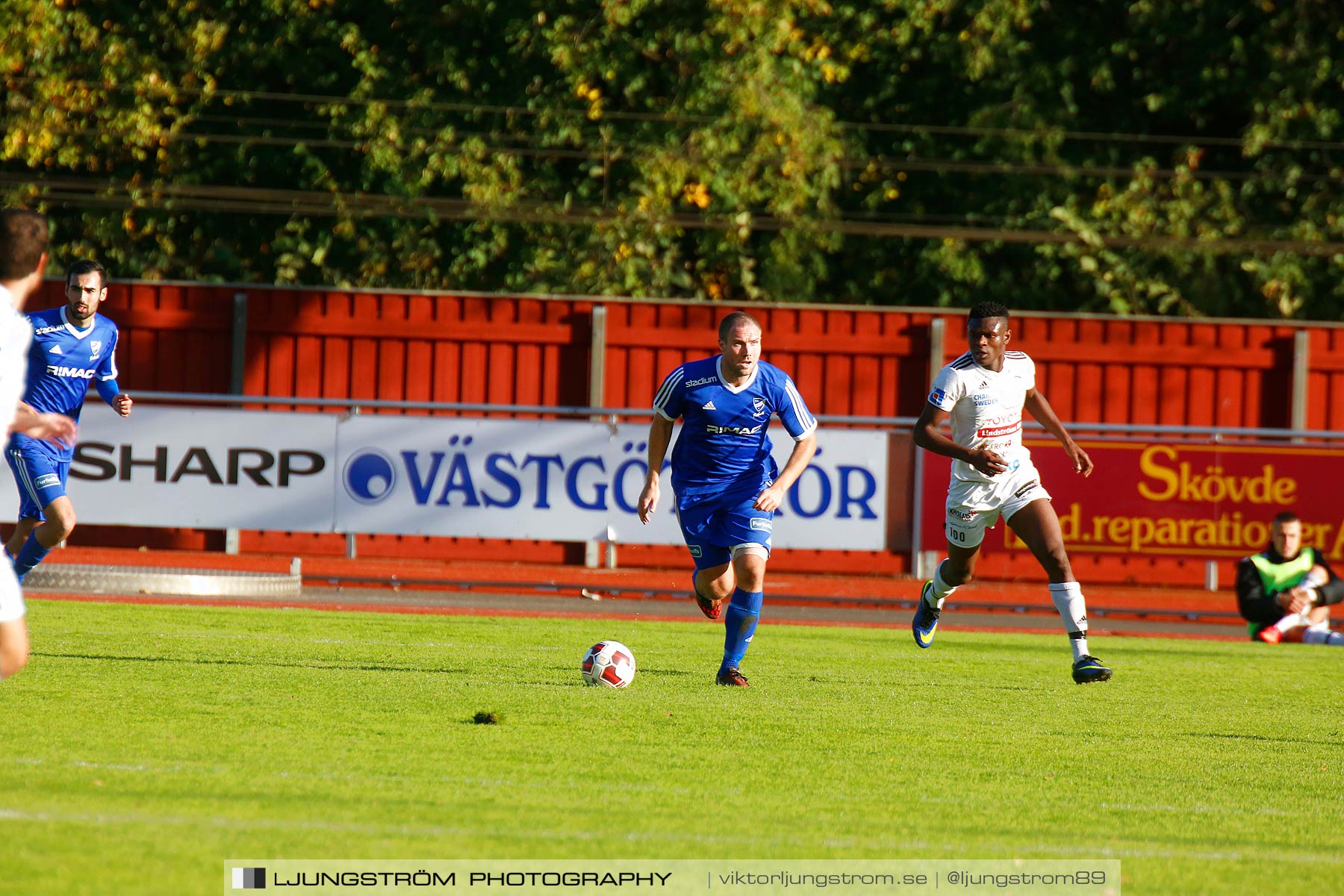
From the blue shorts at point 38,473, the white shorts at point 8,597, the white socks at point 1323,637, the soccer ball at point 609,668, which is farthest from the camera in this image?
the white socks at point 1323,637

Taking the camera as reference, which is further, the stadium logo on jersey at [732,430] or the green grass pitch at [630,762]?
the stadium logo on jersey at [732,430]

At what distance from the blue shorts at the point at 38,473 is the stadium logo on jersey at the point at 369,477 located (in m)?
6.15

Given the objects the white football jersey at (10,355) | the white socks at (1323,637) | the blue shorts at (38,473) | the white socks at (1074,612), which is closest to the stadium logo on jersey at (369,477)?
the blue shorts at (38,473)

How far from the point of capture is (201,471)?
1588cm

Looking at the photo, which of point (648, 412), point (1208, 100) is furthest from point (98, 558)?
point (1208, 100)

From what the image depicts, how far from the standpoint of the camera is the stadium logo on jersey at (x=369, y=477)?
15.9 meters

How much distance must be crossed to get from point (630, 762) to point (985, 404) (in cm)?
403

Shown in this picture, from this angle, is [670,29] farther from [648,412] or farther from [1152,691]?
[1152,691]

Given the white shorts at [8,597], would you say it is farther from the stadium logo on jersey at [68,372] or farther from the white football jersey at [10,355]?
the stadium logo on jersey at [68,372]

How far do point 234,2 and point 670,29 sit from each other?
7.03m

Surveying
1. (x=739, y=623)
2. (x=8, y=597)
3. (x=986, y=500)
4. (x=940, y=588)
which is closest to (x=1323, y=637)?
(x=940, y=588)

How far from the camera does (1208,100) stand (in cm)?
2555

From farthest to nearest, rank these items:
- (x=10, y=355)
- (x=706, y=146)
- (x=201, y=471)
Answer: (x=706, y=146) → (x=201, y=471) → (x=10, y=355)

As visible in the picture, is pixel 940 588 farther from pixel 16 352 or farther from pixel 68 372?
pixel 16 352
